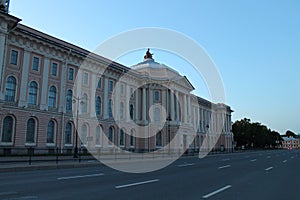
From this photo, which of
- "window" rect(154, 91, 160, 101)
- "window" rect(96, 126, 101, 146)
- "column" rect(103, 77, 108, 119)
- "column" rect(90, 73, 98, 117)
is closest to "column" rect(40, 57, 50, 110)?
"column" rect(90, 73, 98, 117)

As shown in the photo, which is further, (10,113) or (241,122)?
(241,122)

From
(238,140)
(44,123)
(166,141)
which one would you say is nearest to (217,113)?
(238,140)

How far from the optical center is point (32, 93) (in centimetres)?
3875

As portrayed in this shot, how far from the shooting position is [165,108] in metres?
66.4

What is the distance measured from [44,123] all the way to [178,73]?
41652 mm

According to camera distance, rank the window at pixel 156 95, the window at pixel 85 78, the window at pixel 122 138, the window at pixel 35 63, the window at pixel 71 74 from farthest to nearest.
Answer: the window at pixel 156 95 → the window at pixel 122 138 → the window at pixel 85 78 → the window at pixel 71 74 → the window at pixel 35 63

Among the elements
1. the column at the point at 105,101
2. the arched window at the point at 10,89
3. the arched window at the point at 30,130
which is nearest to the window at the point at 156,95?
the column at the point at 105,101

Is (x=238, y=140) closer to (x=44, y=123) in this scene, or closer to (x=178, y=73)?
(x=178, y=73)

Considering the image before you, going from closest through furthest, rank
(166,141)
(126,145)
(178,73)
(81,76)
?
(81,76) → (126,145) → (166,141) → (178,73)

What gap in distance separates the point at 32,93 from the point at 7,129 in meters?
6.04

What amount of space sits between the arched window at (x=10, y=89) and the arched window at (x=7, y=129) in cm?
248

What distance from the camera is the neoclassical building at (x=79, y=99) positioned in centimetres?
3597

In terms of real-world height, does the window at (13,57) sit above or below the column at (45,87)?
above

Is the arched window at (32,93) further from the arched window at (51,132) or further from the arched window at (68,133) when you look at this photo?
the arched window at (68,133)
